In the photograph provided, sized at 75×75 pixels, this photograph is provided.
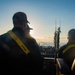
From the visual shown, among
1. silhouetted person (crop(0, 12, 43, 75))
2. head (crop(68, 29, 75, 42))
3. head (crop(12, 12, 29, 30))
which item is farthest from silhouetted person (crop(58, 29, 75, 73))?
head (crop(12, 12, 29, 30))

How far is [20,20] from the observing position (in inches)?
185

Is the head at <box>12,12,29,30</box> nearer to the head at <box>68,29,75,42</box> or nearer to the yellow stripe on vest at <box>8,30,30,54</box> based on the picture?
the yellow stripe on vest at <box>8,30,30,54</box>

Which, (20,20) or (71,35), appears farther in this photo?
(71,35)

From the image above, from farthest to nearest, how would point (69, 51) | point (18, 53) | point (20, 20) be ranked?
point (69, 51) → point (20, 20) → point (18, 53)

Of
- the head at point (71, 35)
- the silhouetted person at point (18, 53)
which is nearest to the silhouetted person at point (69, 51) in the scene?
the head at point (71, 35)

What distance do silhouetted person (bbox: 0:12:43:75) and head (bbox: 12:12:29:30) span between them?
0.05 m

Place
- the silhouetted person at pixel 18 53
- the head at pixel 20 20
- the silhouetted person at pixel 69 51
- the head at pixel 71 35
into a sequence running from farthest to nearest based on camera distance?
the head at pixel 71 35 → the silhouetted person at pixel 69 51 → the head at pixel 20 20 → the silhouetted person at pixel 18 53

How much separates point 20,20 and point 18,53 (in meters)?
0.66

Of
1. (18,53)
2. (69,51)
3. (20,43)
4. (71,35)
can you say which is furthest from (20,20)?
(71,35)

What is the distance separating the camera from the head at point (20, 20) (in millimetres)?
4680

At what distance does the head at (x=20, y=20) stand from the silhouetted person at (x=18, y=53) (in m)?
0.05

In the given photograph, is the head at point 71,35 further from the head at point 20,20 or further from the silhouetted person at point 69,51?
the head at point 20,20

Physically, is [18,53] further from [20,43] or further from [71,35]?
[71,35]

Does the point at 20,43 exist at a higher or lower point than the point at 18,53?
higher
